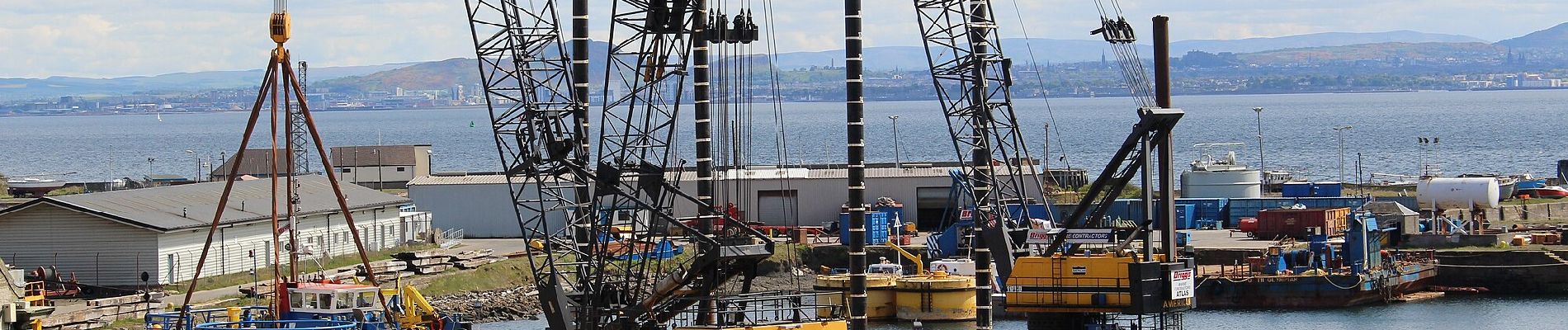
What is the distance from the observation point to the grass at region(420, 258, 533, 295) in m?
64.1

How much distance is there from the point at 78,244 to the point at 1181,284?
112 feet

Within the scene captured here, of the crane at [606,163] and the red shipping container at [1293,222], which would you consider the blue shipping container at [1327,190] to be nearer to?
the red shipping container at [1293,222]

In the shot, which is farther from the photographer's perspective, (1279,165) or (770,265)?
(1279,165)

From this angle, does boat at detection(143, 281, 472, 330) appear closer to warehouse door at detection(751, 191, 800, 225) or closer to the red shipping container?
warehouse door at detection(751, 191, 800, 225)

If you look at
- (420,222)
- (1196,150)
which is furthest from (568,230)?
(1196,150)

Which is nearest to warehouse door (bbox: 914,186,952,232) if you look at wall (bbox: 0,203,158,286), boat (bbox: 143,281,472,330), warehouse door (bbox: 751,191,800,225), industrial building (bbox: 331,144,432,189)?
warehouse door (bbox: 751,191,800,225)

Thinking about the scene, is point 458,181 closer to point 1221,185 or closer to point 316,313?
point 1221,185

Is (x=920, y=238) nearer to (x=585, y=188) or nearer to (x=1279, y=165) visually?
(x=585, y=188)

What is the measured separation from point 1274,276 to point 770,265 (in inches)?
725

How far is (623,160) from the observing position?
1815 inches

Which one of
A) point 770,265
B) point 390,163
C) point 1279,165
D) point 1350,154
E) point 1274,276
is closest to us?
point 1274,276

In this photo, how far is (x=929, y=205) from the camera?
85.2 m

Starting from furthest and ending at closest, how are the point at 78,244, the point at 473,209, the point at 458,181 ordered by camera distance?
the point at 458,181
the point at 473,209
the point at 78,244

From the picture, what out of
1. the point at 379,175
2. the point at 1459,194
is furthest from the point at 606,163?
the point at 379,175
